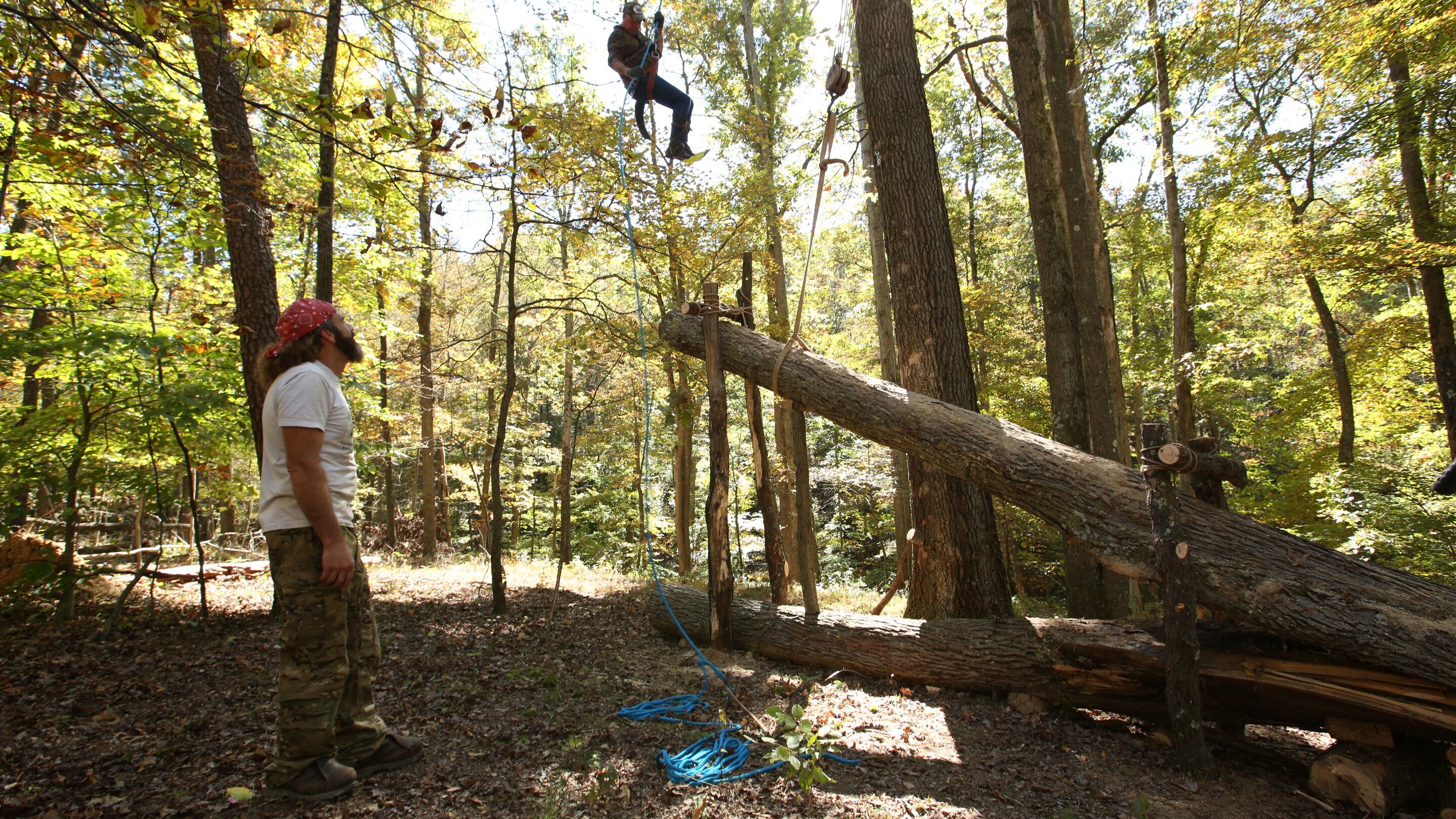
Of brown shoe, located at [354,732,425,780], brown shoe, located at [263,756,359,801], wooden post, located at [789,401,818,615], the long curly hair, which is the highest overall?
the long curly hair

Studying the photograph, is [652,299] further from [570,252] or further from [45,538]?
[45,538]

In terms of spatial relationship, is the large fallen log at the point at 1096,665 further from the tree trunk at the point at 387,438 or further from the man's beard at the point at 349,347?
the tree trunk at the point at 387,438

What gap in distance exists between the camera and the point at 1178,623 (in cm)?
335

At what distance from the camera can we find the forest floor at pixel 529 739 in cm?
281

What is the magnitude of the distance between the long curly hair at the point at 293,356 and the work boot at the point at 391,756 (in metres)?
1.77

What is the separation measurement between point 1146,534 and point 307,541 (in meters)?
4.29

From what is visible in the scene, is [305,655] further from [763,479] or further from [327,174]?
[327,174]

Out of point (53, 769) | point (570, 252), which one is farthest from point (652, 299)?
point (53, 769)

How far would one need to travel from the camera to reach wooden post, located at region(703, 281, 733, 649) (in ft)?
17.0

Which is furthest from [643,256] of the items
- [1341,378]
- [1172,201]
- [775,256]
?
[1341,378]

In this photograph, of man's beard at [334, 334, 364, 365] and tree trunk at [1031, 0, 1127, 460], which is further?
tree trunk at [1031, 0, 1127, 460]

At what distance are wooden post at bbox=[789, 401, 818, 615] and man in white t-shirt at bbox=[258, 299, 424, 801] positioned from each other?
2.88m

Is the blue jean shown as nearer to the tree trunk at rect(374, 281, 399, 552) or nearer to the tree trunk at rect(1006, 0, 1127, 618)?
the tree trunk at rect(1006, 0, 1127, 618)

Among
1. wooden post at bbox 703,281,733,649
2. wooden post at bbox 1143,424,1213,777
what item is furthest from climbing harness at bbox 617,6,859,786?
wooden post at bbox 1143,424,1213,777
